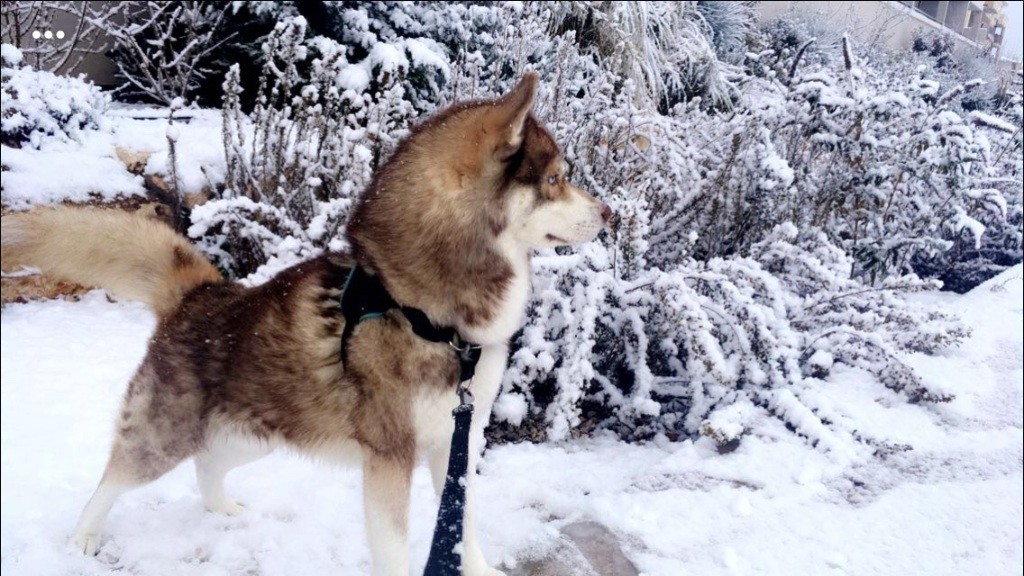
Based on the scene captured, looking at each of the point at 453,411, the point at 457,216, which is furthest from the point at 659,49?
the point at 453,411

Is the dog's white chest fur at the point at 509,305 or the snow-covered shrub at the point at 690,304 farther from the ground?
the dog's white chest fur at the point at 509,305

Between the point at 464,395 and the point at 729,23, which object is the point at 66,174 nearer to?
the point at 464,395

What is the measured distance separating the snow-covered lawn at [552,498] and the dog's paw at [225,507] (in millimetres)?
31

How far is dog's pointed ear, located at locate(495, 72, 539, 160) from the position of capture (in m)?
1.67

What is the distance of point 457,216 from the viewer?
5.80 ft

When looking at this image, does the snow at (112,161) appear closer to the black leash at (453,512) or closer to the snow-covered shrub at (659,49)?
the black leash at (453,512)

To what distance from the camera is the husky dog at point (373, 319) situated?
1.79m

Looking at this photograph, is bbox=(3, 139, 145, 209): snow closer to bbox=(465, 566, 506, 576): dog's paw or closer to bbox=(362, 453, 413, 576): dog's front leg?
bbox=(362, 453, 413, 576): dog's front leg

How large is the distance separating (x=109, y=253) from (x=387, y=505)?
118 cm

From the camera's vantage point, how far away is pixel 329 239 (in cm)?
348

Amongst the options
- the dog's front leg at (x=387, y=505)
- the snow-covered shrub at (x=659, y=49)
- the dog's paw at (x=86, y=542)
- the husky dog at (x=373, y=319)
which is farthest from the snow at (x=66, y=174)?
the snow-covered shrub at (x=659, y=49)

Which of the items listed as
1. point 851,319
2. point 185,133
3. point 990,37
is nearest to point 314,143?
point 185,133

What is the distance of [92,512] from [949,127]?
15.1 ft

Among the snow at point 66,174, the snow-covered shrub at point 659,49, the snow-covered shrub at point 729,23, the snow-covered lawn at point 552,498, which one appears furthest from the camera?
the snow-covered shrub at point 659,49
